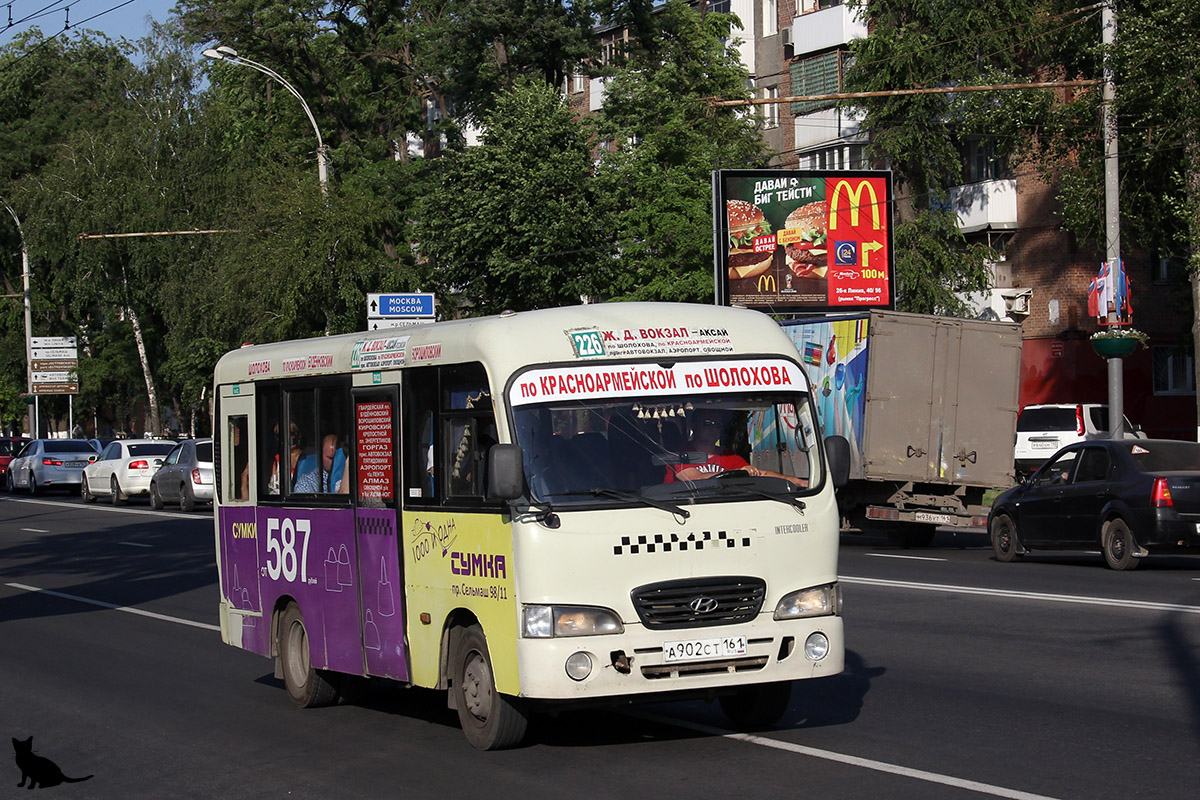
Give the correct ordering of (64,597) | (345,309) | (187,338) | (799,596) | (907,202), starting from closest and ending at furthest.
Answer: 1. (799,596)
2. (64,597)
3. (345,309)
4. (907,202)
5. (187,338)

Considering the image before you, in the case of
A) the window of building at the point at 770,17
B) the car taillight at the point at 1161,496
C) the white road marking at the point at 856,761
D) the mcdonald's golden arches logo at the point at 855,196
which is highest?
the window of building at the point at 770,17

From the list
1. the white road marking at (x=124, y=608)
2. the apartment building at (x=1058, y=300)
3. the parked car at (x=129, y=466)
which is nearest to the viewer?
the white road marking at (x=124, y=608)

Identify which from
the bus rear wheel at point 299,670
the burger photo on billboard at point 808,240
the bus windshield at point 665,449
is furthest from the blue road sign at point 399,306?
the bus windshield at point 665,449

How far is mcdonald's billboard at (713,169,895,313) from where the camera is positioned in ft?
110

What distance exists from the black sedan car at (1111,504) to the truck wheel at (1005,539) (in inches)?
0.5

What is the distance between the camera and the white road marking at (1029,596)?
13.8 m

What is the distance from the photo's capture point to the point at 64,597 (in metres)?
18.1

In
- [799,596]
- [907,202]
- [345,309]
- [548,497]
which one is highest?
[907,202]

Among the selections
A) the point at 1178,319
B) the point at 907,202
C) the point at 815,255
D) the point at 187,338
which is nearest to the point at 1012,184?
the point at 907,202

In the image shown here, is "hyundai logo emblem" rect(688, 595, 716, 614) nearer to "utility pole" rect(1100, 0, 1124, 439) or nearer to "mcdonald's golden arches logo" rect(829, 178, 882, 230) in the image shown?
"utility pole" rect(1100, 0, 1124, 439)

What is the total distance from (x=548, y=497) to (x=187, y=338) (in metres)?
47.3

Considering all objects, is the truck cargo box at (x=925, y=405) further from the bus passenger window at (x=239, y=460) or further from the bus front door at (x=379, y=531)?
the bus front door at (x=379, y=531)

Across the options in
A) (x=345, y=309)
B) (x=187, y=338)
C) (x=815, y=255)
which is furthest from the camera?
(x=187, y=338)

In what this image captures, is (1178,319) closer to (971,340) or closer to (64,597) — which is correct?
(971,340)
